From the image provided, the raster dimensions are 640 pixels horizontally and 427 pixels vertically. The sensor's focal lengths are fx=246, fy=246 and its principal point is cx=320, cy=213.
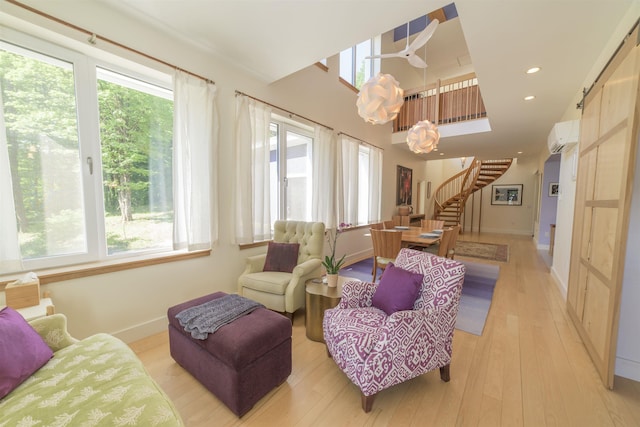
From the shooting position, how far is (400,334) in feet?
4.59

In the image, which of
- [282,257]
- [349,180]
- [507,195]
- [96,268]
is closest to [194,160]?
[96,268]

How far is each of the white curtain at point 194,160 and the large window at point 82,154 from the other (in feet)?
0.75

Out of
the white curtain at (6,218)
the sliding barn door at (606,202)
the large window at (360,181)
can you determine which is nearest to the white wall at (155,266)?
the white curtain at (6,218)

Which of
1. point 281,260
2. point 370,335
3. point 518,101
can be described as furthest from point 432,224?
point 370,335

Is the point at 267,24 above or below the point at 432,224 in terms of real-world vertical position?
above

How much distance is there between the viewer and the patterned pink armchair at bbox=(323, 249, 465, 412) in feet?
4.56

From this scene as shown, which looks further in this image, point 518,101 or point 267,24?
point 518,101

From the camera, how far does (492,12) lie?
1879 millimetres

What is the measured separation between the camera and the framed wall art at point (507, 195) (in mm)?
8523

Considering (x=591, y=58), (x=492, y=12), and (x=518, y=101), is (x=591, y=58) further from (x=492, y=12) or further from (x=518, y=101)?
(x=492, y=12)

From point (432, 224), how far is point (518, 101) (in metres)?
2.23

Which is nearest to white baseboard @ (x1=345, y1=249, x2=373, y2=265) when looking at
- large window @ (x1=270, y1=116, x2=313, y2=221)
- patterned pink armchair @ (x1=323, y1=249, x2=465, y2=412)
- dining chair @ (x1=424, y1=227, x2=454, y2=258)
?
large window @ (x1=270, y1=116, x2=313, y2=221)

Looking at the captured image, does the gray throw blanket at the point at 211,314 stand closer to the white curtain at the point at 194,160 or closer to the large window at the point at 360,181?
the white curtain at the point at 194,160

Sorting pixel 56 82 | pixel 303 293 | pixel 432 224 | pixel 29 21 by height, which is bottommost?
pixel 303 293
